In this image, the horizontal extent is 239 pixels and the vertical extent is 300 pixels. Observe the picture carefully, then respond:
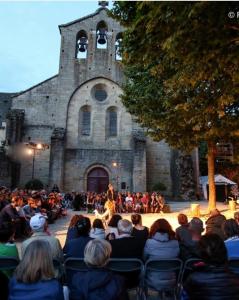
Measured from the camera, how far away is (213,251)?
3164 mm

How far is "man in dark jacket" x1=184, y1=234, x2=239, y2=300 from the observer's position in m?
2.93

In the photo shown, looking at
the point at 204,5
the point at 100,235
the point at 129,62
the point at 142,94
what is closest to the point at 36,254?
the point at 100,235

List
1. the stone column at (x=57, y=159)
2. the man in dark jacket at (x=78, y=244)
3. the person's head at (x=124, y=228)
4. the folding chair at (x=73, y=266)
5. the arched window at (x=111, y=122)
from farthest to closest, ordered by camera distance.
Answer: the arched window at (x=111, y=122), the stone column at (x=57, y=159), the person's head at (x=124, y=228), the man in dark jacket at (x=78, y=244), the folding chair at (x=73, y=266)

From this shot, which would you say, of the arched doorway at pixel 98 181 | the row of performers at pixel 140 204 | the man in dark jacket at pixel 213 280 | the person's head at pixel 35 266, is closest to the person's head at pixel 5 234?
the person's head at pixel 35 266

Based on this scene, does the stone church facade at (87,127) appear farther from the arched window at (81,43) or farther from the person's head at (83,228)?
the person's head at (83,228)

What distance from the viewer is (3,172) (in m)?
26.5

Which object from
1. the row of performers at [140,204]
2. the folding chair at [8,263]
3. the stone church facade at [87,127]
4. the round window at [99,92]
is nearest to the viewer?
the folding chair at [8,263]

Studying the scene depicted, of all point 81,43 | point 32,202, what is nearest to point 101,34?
point 81,43

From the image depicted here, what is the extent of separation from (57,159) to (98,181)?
13.6ft

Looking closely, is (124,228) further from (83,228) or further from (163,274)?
(163,274)

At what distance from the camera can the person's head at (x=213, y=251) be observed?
123 inches

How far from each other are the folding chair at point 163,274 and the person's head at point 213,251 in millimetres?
1406

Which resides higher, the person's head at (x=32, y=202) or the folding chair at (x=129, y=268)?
the person's head at (x=32, y=202)

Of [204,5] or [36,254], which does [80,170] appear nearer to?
[204,5]
